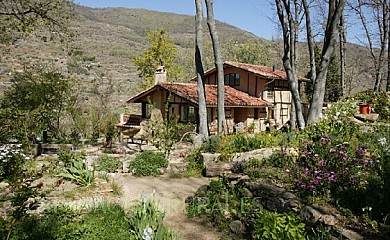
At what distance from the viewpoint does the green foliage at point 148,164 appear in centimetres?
878

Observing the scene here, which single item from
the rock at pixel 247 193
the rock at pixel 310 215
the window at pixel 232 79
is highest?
the window at pixel 232 79

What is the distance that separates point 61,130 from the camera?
15195mm

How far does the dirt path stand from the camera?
523 centimetres

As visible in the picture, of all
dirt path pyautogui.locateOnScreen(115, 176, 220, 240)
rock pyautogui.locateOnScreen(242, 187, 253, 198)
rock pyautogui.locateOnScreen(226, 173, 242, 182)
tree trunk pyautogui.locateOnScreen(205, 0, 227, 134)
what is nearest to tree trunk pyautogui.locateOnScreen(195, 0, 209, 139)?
tree trunk pyautogui.locateOnScreen(205, 0, 227, 134)

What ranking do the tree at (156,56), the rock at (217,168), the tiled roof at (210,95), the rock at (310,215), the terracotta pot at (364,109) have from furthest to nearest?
the tree at (156,56) < the tiled roof at (210,95) < the terracotta pot at (364,109) < the rock at (217,168) < the rock at (310,215)

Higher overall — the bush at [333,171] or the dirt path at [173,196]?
the bush at [333,171]

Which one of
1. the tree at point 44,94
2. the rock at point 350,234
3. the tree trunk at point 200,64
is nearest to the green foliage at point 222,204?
the rock at point 350,234

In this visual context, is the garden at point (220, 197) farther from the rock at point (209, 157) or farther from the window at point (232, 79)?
the window at point (232, 79)

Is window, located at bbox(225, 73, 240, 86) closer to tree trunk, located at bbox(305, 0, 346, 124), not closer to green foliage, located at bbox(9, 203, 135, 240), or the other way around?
tree trunk, located at bbox(305, 0, 346, 124)

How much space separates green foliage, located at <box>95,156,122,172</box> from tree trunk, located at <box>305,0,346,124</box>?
6091 millimetres

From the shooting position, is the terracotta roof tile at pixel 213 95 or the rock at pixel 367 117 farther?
the terracotta roof tile at pixel 213 95

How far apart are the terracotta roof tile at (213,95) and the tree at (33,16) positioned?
665 centimetres

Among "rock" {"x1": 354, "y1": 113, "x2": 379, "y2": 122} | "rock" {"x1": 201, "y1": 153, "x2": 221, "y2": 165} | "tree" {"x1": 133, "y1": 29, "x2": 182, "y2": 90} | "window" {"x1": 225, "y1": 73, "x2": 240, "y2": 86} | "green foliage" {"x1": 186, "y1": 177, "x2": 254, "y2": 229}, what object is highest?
"tree" {"x1": 133, "y1": 29, "x2": 182, "y2": 90}

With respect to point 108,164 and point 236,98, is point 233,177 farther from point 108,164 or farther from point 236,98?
point 236,98
